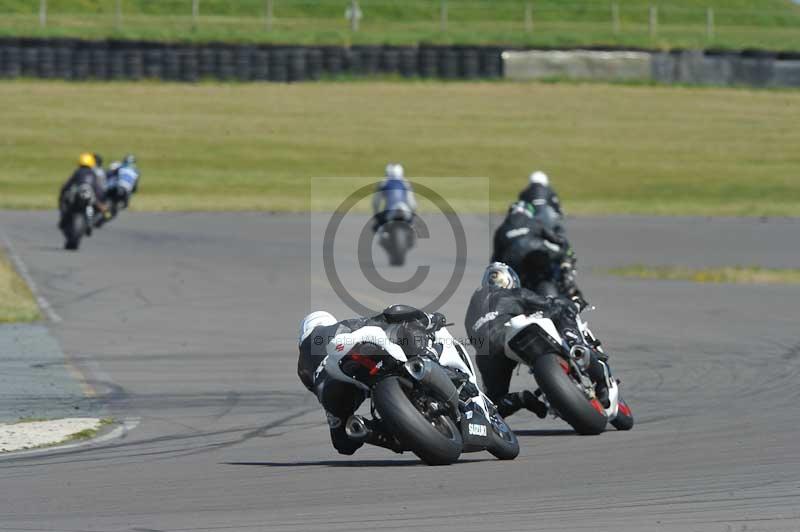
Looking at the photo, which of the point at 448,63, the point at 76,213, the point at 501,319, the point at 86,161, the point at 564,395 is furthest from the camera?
the point at 448,63

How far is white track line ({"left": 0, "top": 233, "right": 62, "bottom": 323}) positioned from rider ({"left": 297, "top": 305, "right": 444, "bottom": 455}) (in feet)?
28.7

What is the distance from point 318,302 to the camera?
19281mm

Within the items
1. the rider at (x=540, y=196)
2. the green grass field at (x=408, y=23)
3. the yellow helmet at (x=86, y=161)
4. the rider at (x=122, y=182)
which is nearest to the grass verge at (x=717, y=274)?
the rider at (x=540, y=196)

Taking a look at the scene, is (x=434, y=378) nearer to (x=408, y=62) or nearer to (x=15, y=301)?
(x=15, y=301)

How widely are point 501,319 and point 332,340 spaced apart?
1.93m

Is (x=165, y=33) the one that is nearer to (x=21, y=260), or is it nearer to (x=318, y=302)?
(x=21, y=260)

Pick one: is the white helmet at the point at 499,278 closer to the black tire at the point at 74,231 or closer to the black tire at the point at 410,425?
the black tire at the point at 410,425

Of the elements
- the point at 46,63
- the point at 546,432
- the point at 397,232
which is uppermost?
the point at 46,63

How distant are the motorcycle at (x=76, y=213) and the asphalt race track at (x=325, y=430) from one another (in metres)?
0.80

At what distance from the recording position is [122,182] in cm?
3097

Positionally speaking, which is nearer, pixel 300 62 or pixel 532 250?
pixel 532 250

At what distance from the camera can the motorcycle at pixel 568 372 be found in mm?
9570

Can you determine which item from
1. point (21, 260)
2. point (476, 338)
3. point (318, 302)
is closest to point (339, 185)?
point (21, 260)

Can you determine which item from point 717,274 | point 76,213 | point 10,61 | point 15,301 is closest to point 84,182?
point 76,213
